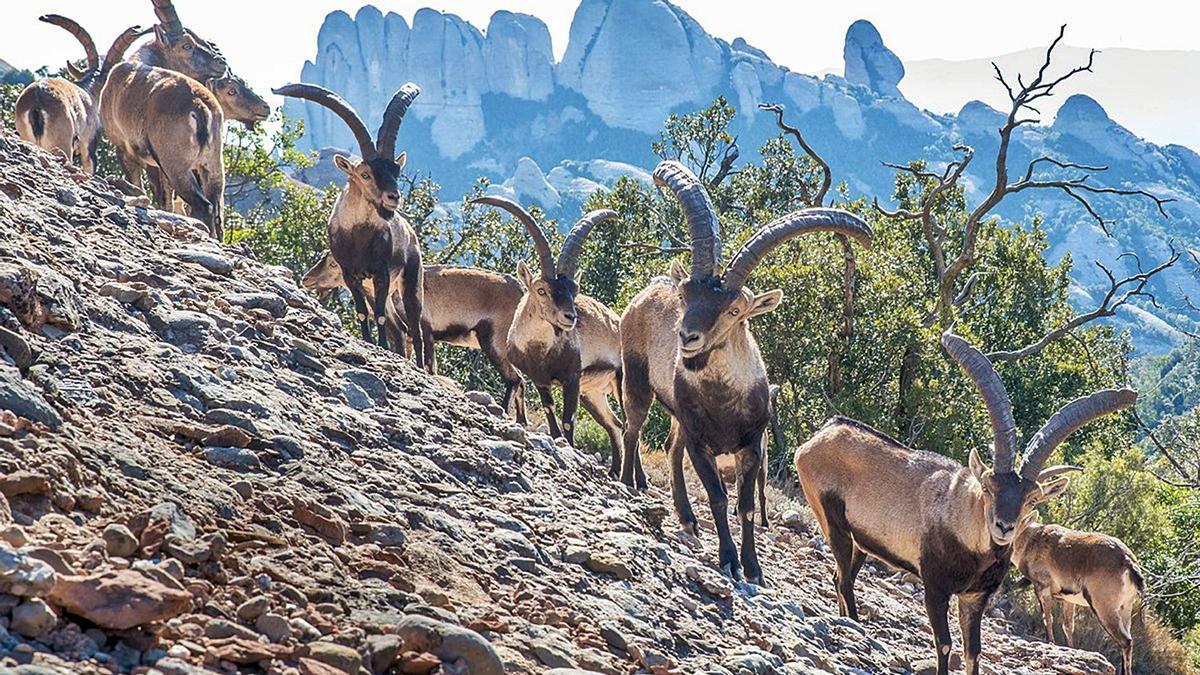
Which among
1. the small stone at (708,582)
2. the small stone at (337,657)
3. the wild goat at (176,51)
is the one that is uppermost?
the wild goat at (176,51)

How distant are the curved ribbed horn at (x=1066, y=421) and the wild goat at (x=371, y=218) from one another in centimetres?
607

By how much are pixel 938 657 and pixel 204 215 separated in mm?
8305

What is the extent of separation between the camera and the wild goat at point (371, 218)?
1173 cm

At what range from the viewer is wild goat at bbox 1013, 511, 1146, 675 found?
39.8 ft

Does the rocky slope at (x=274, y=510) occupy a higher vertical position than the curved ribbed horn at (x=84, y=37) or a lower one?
lower

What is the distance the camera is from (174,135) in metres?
12.3

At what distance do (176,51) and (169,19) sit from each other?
42cm

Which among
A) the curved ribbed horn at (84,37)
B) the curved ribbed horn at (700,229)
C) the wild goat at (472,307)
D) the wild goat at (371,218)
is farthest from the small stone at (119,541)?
the curved ribbed horn at (84,37)

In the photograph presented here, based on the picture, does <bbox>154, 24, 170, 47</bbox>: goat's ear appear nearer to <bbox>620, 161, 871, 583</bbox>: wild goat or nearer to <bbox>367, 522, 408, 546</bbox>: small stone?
<bbox>620, 161, 871, 583</bbox>: wild goat

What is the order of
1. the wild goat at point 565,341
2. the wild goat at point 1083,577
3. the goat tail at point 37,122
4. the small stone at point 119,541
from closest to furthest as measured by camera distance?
1. the small stone at point 119,541
2. the wild goat at point 1083,577
3. the wild goat at point 565,341
4. the goat tail at point 37,122

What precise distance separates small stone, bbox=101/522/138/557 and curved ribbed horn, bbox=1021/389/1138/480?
6.47 metres

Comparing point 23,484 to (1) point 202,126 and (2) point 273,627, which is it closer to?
(2) point 273,627

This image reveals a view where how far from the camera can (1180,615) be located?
16.0 metres

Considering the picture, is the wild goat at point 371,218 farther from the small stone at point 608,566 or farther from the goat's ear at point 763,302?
the small stone at point 608,566
